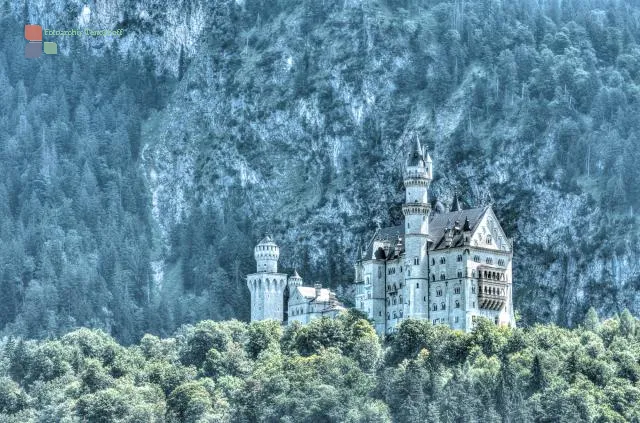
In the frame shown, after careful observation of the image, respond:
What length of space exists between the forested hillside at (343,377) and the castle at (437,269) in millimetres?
5462

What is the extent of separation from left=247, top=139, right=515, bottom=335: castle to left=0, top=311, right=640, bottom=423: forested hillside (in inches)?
215

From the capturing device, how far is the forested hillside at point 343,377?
506ft

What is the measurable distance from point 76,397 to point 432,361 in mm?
38774

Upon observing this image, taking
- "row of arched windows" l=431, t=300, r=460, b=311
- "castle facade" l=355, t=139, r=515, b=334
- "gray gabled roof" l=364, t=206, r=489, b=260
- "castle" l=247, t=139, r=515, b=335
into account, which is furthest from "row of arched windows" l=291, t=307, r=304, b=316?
"row of arched windows" l=431, t=300, r=460, b=311

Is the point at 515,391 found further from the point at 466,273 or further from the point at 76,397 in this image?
the point at 76,397

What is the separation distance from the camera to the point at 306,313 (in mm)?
197500

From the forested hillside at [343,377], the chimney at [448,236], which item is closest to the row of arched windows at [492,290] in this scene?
the chimney at [448,236]

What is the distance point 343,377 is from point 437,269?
2199 centimetres

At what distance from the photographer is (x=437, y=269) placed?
589 ft

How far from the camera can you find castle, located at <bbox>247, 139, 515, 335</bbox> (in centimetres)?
17750

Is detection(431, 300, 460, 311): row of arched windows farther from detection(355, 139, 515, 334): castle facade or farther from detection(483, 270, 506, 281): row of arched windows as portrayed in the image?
detection(483, 270, 506, 281): row of arched windows

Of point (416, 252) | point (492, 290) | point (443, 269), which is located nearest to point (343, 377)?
point (443, 269)

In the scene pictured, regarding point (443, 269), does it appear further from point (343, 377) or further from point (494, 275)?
point (343, 377)

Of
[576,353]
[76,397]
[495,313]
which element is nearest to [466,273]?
[495,313]
